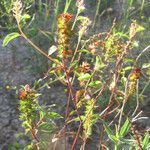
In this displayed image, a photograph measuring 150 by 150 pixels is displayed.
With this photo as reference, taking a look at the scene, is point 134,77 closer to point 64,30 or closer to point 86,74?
point 86,74

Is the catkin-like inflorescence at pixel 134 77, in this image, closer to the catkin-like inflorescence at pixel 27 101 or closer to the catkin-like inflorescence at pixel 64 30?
the catkin-like inflorescence at pixel 64 30

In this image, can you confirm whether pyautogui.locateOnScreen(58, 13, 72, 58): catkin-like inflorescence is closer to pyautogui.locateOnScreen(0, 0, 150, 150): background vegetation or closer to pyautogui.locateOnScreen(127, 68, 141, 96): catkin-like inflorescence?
pyautogui.locateOnScreen(0, 0, 150, 150): background vegetation

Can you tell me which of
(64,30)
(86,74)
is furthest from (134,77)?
(64,30)

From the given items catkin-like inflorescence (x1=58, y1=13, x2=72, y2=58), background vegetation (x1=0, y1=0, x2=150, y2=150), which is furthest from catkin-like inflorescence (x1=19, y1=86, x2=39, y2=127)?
catkin-like inflorescence (x1=58, y1=13, x2=72, y2=58)

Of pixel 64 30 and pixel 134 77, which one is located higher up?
pixel 64 30

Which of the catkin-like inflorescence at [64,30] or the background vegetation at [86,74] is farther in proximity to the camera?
the background vegetation at [86,74]

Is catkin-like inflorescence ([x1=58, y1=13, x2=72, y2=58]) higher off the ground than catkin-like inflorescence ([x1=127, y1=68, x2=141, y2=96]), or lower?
higher

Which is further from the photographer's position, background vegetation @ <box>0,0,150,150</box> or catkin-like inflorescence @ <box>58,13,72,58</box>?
background vegetation @ <box>0,0,150,150</box>

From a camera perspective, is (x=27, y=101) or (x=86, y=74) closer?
(x=27, y=101)

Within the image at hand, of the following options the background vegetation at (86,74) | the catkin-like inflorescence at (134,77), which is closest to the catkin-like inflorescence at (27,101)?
the background vegetation at (86,74)

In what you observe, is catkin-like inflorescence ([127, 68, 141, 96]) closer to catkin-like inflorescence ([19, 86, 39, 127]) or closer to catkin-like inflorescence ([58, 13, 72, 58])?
catkin-like inflorescence ([58, 13, 72, 58])

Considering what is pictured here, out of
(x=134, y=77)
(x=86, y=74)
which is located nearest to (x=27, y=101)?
(x=86, y=74)

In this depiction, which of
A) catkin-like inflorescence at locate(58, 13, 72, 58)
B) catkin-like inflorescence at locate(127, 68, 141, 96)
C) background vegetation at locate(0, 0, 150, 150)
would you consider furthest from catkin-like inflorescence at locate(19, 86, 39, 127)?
catkin-like inflorescence at locate(127, 68, 141, 96)

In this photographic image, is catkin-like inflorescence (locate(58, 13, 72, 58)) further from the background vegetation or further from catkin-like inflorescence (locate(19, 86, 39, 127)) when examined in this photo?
catkin-like inflorescence (locate(19, 86, 39, 127))
